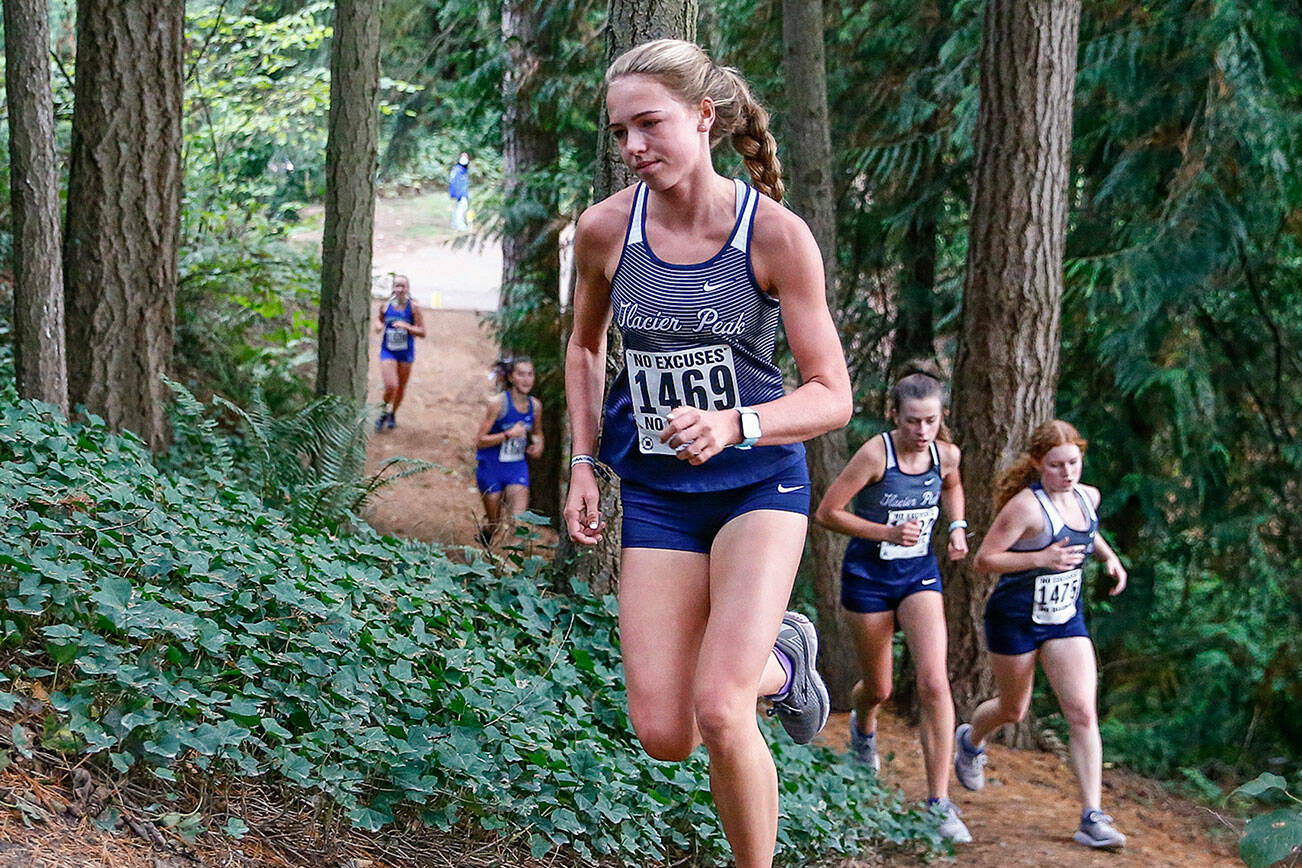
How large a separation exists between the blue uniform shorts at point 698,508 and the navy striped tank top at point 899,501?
285 centimetres

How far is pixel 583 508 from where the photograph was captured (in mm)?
3814

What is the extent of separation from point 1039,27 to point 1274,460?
5.18m

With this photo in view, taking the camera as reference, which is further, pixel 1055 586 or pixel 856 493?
pixel 856 493

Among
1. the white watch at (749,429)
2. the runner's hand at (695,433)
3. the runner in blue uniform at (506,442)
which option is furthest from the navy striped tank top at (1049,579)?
the runner in blue uniform at (506,442)

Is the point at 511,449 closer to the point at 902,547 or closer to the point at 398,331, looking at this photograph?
the point at 398,331

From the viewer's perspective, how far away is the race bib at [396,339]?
15.8 m

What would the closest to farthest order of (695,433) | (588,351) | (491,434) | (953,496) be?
(695,433)
(588,351)
(953,496)
(491,434)

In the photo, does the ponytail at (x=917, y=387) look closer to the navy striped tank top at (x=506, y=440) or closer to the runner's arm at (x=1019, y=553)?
the runner's arm at (x=1019, y=553)

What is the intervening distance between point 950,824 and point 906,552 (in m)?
1.45

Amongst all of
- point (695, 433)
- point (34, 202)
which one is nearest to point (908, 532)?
point (695, 433)

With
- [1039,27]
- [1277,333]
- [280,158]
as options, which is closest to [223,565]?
[1039,27]

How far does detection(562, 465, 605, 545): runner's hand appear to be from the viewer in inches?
148

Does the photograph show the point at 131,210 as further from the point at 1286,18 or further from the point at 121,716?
the point at 1286,18

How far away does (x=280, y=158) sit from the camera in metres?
27.1
